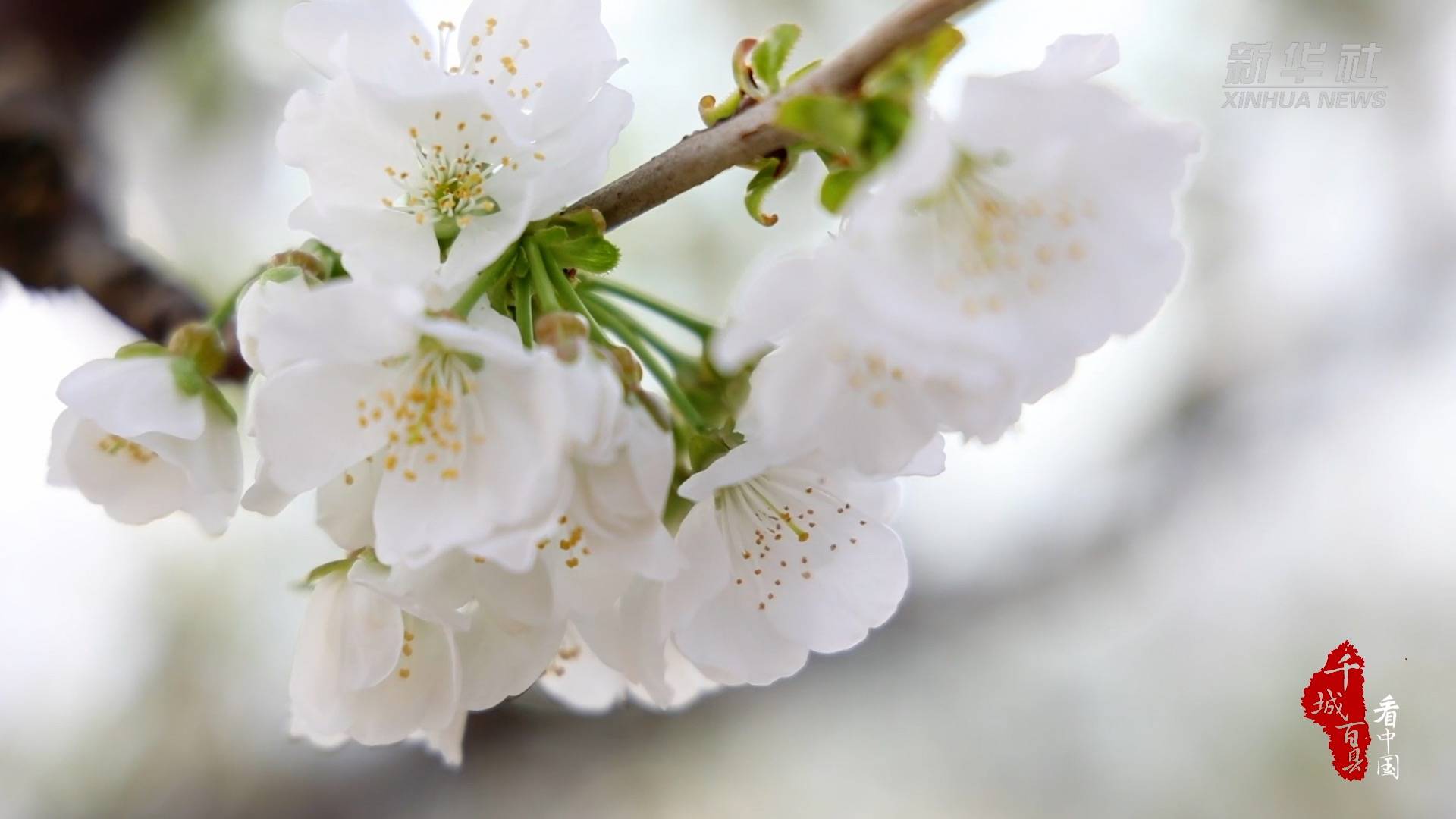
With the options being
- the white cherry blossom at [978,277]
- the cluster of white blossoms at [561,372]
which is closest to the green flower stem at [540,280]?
the cluster of white blossoms at [561,372]

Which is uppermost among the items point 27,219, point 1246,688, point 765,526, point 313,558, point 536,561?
point 27,219

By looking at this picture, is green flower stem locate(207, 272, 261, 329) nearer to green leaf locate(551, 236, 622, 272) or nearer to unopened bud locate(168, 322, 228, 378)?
unopened bud locate(168, 322, 228, 378)

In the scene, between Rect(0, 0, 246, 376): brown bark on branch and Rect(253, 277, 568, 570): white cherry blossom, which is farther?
Rect(0, 0, 246, 376): brown bark on branch

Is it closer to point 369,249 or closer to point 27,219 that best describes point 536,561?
point 369,249

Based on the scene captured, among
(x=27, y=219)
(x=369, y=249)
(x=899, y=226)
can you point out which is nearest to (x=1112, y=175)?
(x=899, y=226)

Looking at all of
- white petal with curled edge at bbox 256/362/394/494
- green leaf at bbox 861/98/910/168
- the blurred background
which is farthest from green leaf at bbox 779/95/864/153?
the blurred background

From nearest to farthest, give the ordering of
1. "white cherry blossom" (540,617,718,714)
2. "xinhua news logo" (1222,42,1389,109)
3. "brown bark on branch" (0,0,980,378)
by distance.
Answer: "white cherry blossom" (540,617,718,714), "brown bark on branch" (0,0,980,378), "xinhua news logo" (1222,42,1389,109)

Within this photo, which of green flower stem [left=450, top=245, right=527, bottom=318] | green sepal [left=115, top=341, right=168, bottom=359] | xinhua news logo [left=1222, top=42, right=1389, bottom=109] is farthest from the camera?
xinhua news logo [left=1222, top=42, right=1389, bottom=109]

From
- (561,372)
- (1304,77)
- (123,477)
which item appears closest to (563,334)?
(561,372)
